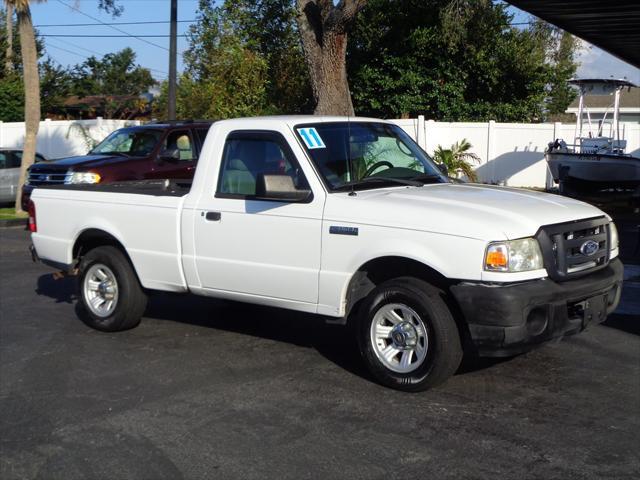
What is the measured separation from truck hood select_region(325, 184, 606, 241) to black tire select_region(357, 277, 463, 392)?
1.50ft

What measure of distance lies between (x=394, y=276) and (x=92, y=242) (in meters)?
3.45

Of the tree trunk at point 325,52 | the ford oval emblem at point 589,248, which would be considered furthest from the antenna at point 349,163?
the tree trunk at point 325,52

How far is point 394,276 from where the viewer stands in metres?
6.12

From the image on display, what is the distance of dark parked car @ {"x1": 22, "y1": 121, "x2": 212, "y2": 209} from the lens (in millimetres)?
13055

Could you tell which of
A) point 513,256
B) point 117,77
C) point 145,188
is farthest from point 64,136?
point 117,77

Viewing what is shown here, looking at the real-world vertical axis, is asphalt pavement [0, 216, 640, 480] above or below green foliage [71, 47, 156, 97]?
below

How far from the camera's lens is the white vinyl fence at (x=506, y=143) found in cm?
2342

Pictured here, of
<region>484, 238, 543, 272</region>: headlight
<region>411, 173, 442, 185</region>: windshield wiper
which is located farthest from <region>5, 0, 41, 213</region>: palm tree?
<region>484, 238, 543, 272</region>: headlight

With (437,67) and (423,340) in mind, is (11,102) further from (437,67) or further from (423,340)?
(423,340)

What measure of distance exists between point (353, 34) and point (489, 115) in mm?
5449

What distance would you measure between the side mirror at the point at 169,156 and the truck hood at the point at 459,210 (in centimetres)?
739

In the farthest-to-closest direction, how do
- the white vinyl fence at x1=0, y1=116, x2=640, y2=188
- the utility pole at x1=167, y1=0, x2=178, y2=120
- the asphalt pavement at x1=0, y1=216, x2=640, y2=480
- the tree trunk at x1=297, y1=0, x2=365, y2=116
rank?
the white vinyl fence at x1=0, y1=116, x2=640, y2=188
the utility pole at x1=167, y1=0, x2=178, y2=120
the tree trunk at x1=297, y1=0, x2=365, y2=116
the asphalt pavement at x1=0, y1=216, x2=640, y2=480

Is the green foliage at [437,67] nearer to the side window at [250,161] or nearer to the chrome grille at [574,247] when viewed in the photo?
the side window at [250,161]

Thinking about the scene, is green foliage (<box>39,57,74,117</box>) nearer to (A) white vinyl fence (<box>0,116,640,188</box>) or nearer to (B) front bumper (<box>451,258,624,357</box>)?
(A) white vinyl fence (<box>0,116,640,188</box>)
